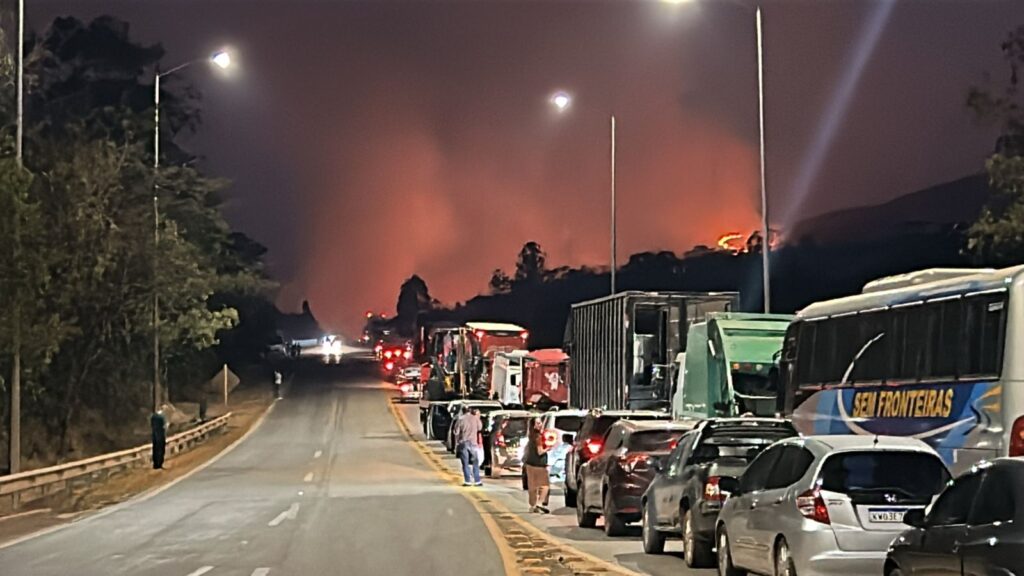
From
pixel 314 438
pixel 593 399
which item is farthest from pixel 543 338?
pixel 593 399

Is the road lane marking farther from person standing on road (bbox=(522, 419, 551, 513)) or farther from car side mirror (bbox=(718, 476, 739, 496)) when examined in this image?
car side mirror (bbox=(718, 476, 739, 496))

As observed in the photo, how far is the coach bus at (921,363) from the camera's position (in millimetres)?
15719

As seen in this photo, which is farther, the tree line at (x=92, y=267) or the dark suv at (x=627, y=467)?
the tree line at (x=92, y=267)

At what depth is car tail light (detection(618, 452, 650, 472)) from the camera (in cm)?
2052

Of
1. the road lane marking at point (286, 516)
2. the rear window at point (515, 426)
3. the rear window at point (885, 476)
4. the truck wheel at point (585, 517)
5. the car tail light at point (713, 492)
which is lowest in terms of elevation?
the road lane marking at point (286, 516)

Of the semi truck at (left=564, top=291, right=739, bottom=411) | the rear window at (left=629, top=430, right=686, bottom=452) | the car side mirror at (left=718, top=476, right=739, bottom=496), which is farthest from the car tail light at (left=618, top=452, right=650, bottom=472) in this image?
the semi truck at (left=564, top=291, right=739, bottom=411)

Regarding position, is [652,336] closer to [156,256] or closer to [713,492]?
[713,492]

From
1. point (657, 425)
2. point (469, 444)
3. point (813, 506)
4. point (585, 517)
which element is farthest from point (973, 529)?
point (469, 444)

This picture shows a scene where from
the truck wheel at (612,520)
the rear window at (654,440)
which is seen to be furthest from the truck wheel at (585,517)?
the rear window at (654,440)

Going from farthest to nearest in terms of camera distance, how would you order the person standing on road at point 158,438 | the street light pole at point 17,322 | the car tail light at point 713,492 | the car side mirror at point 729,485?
1. the person standing on road at point 158,438
2. the street light pole at point 17,322
3. the car tail light at point 713,492
4. the car side mirror at point 729,485

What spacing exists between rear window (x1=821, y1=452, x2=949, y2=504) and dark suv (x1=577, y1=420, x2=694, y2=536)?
266 inches

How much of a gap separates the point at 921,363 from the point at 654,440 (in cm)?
438

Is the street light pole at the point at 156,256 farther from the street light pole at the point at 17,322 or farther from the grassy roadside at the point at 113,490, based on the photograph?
the street light pole at the point at 17,322

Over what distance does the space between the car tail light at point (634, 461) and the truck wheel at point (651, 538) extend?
6.01ft
